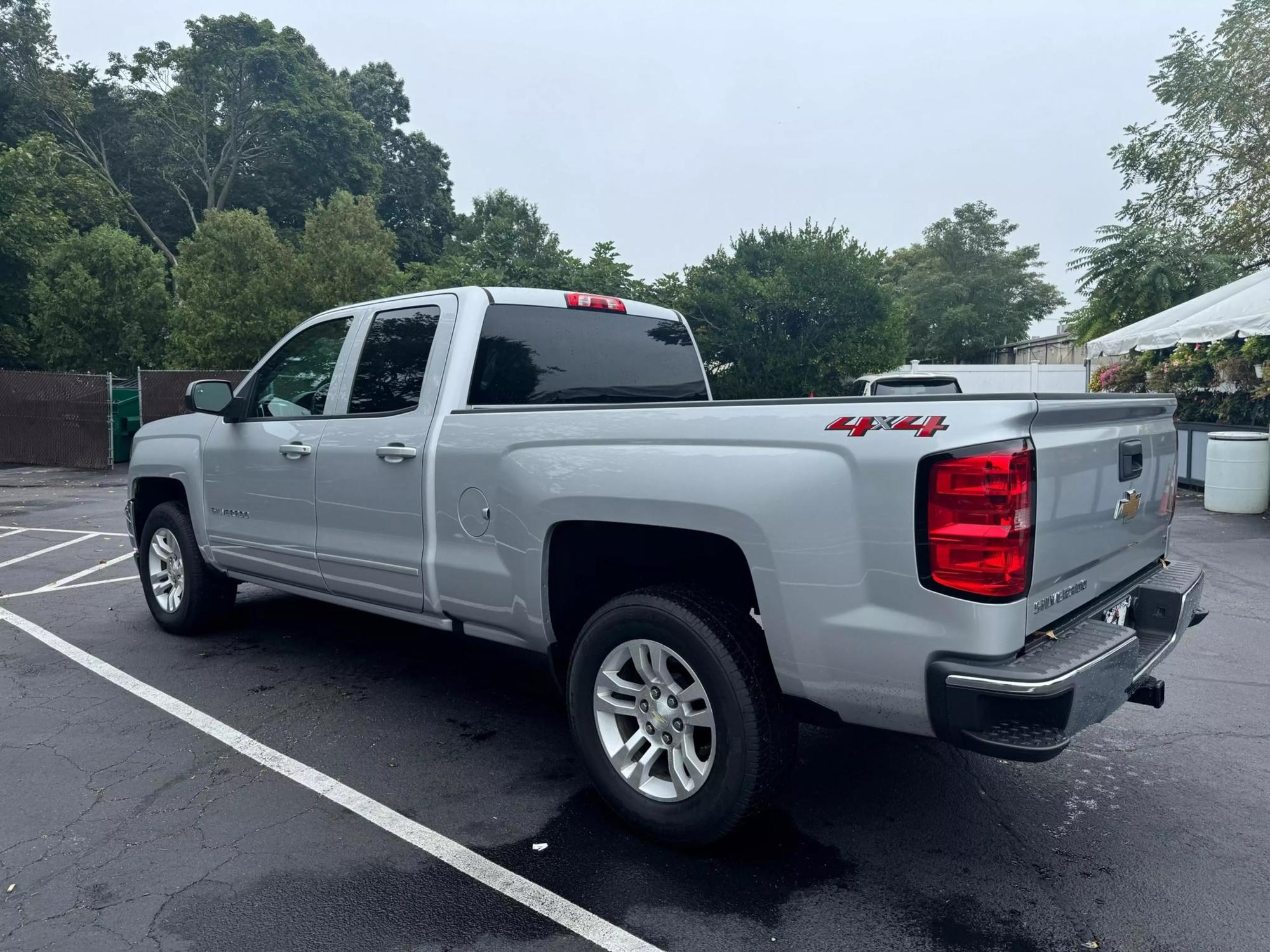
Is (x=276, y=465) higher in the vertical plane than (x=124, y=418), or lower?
higher

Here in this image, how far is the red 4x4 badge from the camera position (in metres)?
2.45

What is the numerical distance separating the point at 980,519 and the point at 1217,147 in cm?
2913

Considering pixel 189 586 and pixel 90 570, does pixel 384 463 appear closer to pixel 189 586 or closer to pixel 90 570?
pixel 189 586

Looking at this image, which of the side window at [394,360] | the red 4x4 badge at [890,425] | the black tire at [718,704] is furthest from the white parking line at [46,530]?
the red 4x4 badge at [890,425]

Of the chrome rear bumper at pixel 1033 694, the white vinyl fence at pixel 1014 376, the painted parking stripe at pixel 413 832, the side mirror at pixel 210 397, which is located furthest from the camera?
the white vinyl fence at pixel 1014 376

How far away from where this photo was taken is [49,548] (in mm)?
9266

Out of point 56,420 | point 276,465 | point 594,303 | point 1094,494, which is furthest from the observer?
point 56,420

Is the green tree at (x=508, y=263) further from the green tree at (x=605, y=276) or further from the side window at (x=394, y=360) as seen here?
the side window at (x=394, y=360)

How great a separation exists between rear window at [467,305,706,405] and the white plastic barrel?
9088mm

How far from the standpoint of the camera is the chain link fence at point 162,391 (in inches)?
754

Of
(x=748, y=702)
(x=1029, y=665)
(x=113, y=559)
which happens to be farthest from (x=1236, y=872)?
(x=113, y=559)

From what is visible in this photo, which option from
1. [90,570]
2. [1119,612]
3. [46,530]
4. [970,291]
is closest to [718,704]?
[1119,612]

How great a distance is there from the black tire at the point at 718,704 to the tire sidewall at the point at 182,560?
11.3 ft

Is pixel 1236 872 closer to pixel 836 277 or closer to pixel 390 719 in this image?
pixel 390 719
